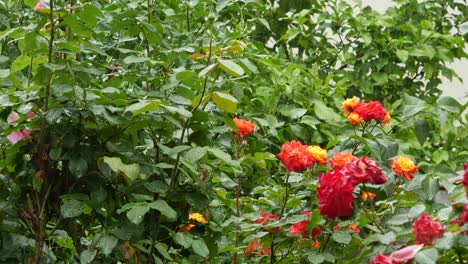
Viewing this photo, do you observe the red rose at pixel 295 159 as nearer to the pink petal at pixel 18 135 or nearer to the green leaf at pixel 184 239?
the green leaf at pixel 184 239

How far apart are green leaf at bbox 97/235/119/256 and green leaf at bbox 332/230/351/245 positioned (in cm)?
43

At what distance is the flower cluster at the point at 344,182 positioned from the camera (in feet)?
4.72

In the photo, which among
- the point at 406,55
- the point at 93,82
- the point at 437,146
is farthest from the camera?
the point at 437,146

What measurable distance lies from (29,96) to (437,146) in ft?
8.09

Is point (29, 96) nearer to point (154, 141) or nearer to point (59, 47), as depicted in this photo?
point (59, 47)

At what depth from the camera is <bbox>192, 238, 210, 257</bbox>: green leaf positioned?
1.64 metres

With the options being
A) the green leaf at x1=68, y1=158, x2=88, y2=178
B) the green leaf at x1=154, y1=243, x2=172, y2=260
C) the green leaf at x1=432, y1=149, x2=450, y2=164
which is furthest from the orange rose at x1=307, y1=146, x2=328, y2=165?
the green leaf at x1=432, y1=149, x2=450, y2=164

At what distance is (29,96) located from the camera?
5.74ft

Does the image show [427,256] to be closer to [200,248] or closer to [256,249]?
[200,248]

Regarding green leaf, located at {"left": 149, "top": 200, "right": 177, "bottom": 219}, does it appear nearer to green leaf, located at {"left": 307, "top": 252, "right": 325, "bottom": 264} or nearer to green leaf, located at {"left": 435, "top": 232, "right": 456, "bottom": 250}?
green leaf, located at {"left": 307, "top": 252, "right": 325, "bottom": 264}

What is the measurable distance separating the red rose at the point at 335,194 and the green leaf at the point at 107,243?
1.36 feet

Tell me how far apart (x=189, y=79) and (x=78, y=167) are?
0.93 ft

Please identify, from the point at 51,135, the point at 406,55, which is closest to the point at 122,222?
the point at 51,135

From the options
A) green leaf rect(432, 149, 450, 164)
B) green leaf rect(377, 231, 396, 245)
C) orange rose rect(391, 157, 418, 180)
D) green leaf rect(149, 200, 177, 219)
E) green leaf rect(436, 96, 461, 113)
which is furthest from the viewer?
green leaf rect(432, 149, 450, 164)
